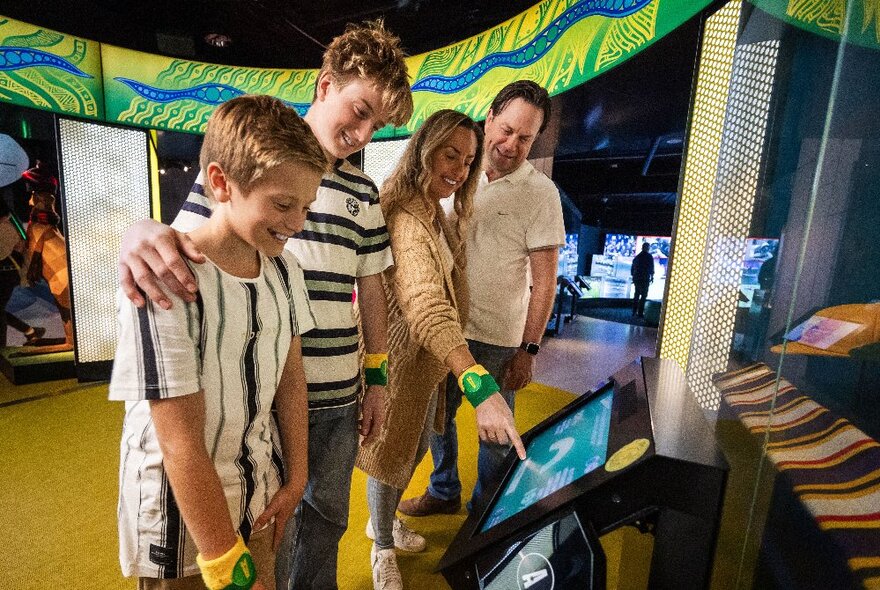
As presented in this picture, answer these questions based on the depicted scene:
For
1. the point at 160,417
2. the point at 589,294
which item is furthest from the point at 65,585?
the point at 589,294

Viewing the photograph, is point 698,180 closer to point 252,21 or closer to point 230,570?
point 230,570

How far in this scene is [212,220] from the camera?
0.73 metres

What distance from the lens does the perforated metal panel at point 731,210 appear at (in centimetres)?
80

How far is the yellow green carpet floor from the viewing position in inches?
65.4

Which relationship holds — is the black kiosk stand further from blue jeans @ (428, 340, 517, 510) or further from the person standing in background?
the person standing in background

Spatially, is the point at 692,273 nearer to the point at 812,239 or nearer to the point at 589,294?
the point at 812,239

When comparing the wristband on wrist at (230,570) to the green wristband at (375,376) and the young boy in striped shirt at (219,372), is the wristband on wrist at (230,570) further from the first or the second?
the green wristband at (375,376)

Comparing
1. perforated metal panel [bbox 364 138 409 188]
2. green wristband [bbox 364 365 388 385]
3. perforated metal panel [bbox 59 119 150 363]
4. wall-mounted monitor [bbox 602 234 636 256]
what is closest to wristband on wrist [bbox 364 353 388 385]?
green wristband [bbox 364 365 388 385]

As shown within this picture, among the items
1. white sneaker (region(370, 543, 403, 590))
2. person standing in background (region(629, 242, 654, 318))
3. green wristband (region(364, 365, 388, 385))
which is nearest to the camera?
green wristband (region(364, 365, 388, 385))

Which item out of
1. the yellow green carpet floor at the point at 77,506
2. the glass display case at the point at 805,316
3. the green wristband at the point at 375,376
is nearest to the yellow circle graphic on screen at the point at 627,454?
the glass display case at the point at 805,316

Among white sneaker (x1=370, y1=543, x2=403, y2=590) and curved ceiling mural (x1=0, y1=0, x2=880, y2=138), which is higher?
curved ceiling mural (x1=0, y1=0, x2=880, y2=138)

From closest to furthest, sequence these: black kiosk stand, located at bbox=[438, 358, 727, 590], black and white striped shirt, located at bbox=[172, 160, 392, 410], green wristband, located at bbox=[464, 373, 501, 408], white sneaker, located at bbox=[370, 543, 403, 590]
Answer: black kiosk stand, located at bbox=[438, 358, 727, 590] < green wristband, located at bbox=[464, 373, 501, 408] < black and white striped shirt, located at bbox=[172, 160, 392, 410] < white sneaker, located at bbox=[370, 543, 403, 590]

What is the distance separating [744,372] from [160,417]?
3.00 feet

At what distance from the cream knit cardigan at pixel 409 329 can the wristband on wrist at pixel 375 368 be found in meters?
0.08
